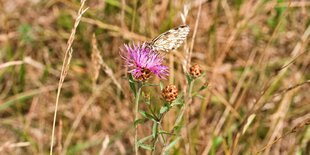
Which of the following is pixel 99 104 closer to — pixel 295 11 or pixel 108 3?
pixel 108 3

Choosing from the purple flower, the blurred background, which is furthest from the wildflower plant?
the blurred background

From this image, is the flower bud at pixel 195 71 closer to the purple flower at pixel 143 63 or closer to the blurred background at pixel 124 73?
the purple flower at pixel 143 63

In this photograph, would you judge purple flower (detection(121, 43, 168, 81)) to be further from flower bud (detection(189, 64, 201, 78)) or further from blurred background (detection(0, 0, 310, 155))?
blurred background (detection(0, 0, 310, 155))

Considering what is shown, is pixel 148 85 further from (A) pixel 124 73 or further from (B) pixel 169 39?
(A) pixel 124 73

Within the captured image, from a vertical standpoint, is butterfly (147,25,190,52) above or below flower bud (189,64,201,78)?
above

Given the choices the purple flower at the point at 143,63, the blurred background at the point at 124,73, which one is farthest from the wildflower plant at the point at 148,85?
the blurred background at the point at 124,73
